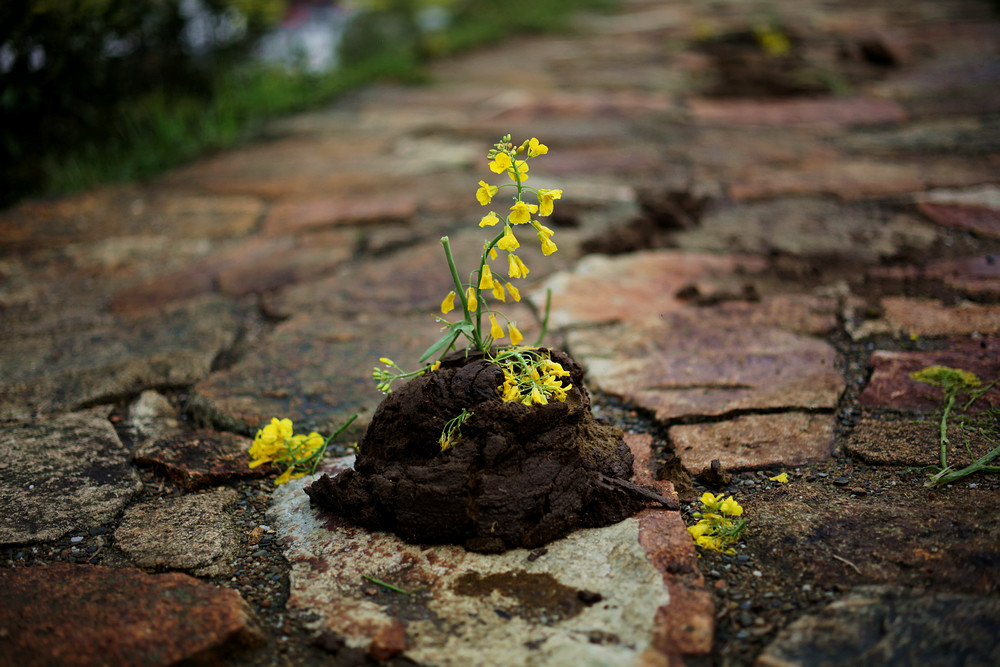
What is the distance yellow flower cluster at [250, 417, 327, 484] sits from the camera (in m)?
1.45

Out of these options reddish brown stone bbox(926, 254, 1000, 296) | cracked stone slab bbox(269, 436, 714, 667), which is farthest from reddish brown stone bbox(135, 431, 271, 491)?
reddish brown stone bbox(926, 254, 1000, 296)

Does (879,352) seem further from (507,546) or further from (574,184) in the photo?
(574,184)

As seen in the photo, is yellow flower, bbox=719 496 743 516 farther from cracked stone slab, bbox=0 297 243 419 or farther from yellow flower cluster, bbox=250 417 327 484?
cracked stone slab, bbox=0 297 243 419

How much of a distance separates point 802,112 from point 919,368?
2.59m

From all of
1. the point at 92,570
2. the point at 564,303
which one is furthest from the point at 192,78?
the point at 92,570

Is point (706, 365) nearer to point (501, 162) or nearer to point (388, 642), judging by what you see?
point (501, 162)

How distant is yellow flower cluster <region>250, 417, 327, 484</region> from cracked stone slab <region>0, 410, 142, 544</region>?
0.24 meters

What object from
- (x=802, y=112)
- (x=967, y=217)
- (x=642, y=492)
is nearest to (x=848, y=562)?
(x=642, y=492)

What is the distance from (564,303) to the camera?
2162mm

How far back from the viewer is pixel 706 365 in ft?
5.98

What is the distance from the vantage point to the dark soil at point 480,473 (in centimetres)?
122

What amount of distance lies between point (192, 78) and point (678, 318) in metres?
3.16

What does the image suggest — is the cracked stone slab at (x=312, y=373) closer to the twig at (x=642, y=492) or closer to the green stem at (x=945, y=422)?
the twig at (x=642, y=492)

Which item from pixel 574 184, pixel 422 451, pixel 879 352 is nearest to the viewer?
pixel 422 451
